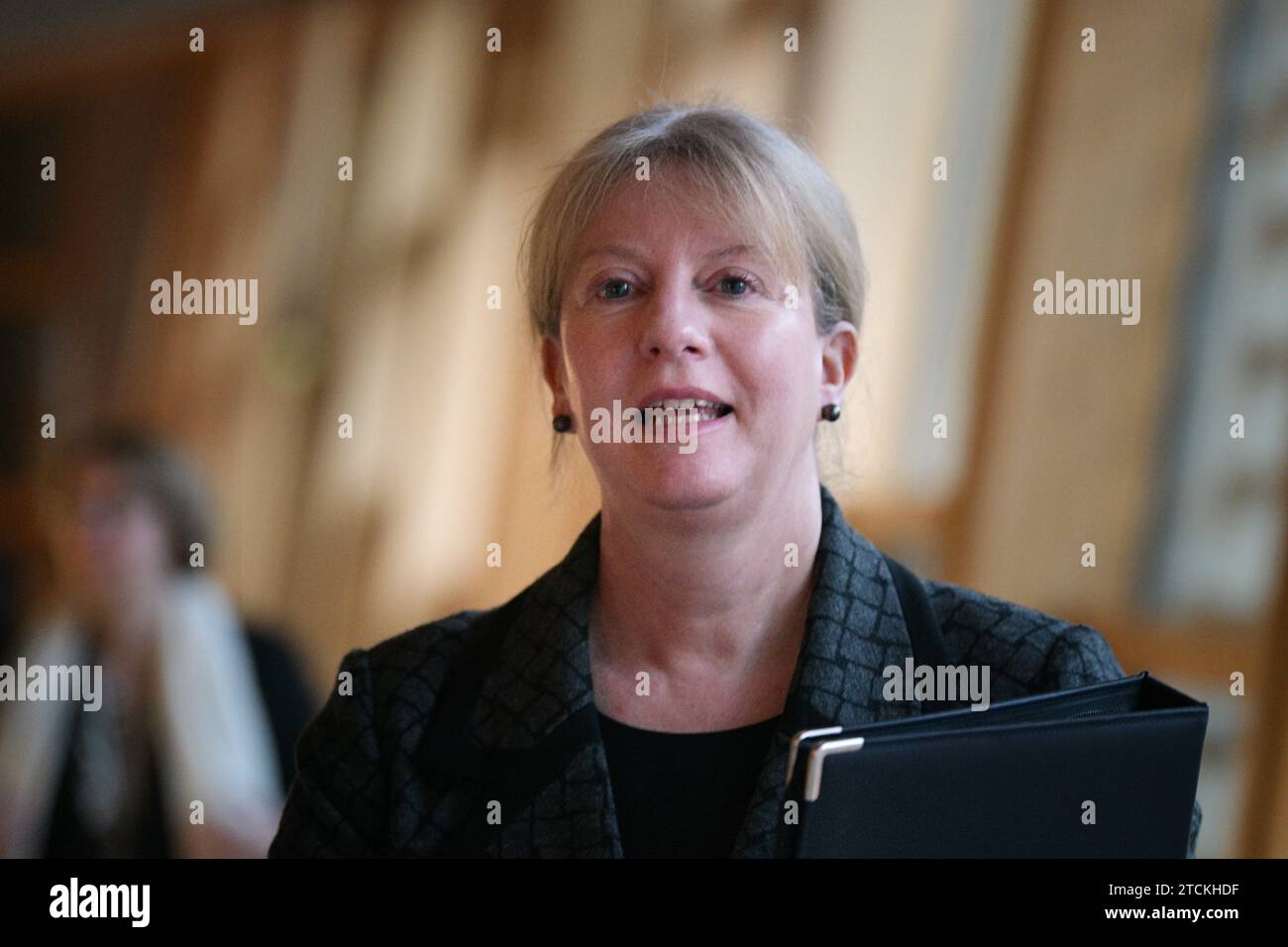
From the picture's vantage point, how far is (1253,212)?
3.70m

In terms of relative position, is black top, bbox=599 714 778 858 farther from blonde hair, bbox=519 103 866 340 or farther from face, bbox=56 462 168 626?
face, bbox=56 462 168 626

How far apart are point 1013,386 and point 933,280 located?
1.82ft

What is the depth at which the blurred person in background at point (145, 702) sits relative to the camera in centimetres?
341

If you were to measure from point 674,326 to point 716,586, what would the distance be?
31 cm

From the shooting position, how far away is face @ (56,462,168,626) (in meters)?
3.76

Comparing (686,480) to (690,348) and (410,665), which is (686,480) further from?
(410,665)

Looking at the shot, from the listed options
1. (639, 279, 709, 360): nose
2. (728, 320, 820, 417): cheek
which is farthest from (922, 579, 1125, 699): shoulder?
(639, 279, 709, 360): nose

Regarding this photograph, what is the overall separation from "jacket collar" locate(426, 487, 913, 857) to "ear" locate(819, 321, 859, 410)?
0.14 meters

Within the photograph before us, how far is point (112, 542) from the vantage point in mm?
3805

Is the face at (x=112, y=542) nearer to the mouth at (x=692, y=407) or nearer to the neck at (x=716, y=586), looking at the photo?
the neck at (x=716, y=586)

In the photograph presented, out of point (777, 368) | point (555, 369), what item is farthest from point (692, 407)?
point (555, 369)

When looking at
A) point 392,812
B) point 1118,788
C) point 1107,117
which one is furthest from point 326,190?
point 1118,788
